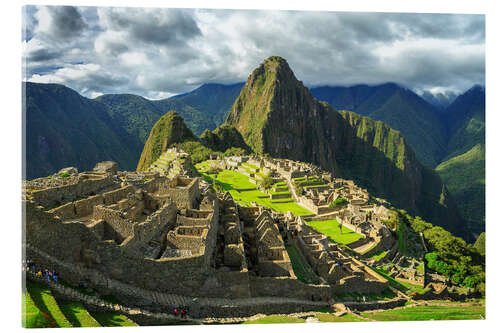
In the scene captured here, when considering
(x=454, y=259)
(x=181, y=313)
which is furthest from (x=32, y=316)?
(x=454, y=259)

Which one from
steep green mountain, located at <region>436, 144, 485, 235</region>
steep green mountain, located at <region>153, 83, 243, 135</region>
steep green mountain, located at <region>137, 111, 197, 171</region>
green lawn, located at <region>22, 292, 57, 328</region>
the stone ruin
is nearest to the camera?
green lawn, located at <region>22, 292, 57, 328</region>

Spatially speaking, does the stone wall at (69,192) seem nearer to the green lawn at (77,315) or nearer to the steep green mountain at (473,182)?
the green lawn at (77,315)

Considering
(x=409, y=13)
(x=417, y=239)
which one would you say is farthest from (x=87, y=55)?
(x=417, y=239)

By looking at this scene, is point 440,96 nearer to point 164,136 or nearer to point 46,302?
point 46,302

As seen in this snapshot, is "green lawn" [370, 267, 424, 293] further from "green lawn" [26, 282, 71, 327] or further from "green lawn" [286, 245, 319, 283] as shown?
"green lawn" [26, 282, 71, 327]

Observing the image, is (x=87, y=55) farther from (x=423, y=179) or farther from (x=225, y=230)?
(x=423, y=179)

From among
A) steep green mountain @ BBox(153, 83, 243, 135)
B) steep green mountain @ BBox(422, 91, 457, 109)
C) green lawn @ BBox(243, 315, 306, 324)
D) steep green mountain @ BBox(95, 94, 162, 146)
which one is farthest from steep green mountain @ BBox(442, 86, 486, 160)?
steep green mountain @ BBox(153, 83, 243, 135)
